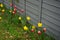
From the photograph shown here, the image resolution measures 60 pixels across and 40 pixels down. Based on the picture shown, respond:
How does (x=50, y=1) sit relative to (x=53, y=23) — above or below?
above

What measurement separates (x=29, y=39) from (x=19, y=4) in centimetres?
194

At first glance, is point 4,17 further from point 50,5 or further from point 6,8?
point 50,5

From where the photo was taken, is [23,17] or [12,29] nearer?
[12,29]

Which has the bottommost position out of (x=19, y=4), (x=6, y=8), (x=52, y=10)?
(x=6, y=8)

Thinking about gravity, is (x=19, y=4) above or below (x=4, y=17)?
above

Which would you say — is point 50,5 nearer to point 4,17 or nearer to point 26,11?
point 26,11

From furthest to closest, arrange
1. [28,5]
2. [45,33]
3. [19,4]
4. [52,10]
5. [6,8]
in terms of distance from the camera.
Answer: [6,8], [19,4], [28,5], [45,33], [52,10]

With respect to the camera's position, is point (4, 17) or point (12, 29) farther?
point (4, 17)

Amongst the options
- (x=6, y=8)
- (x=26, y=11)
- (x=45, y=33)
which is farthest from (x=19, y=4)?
(x=45, y=33)

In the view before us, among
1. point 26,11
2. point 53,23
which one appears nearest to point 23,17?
point 26,11

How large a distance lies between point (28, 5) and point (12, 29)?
39.3 inches

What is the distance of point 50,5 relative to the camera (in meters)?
4.86

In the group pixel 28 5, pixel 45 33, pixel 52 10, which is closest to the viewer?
pixel 52 10

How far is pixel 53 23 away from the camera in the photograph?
486cm
